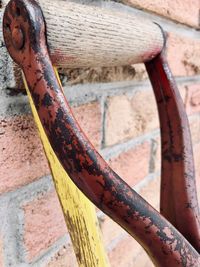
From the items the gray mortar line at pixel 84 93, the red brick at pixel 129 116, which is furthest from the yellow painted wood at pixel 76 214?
the red brick at pixel 129 116

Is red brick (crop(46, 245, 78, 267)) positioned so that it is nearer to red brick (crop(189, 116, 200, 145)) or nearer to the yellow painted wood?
the yellow painted wood

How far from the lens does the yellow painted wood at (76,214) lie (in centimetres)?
26

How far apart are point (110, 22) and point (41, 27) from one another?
0.07 m

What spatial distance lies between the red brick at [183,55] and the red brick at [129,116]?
6 cm

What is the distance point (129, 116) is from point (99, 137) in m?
0.06

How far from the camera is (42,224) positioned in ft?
1.10

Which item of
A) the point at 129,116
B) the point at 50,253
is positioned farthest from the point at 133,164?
the point at 50,253

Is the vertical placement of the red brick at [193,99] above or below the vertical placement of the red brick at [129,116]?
below

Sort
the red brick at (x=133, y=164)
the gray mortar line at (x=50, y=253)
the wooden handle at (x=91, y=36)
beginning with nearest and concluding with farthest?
the wooden handle at (x=91, y=36) → the gray mortar line at (x=50, y=253) → the red brick at (x=133, y=164)

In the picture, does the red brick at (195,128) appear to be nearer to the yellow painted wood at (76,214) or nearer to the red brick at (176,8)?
the red brick at (176,8)

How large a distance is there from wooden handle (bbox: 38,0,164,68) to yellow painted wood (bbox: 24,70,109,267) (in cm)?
3

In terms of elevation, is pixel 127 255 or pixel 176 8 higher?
pixel 176 8

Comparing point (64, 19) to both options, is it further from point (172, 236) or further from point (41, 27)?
point (172, 236)

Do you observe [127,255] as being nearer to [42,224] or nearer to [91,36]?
[42,224]
